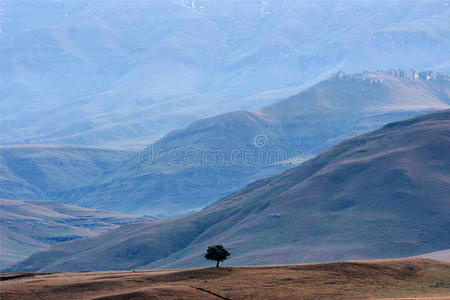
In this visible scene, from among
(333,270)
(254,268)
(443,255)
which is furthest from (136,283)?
(443,255)

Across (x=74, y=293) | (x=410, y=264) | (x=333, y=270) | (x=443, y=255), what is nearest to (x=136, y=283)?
(x=74, y=293)

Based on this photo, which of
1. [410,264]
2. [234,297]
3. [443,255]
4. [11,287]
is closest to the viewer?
[234,297]

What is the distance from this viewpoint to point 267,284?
83.8 m

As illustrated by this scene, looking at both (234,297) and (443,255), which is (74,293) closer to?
(234,297)

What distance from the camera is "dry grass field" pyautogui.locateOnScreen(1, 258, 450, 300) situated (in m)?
79.9

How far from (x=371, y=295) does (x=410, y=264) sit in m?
18.2

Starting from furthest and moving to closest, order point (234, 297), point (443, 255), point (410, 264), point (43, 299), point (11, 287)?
point (443, 255) < point (410, 264) < point (11, 287) < point (43, 299) < point (234, 297)

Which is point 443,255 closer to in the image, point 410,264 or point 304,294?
point 410,264

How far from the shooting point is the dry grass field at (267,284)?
7994 cm

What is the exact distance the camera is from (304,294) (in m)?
79.6

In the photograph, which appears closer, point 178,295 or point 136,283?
point 178,295

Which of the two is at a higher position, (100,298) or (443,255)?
(443,255)

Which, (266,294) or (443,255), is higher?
(443,255)

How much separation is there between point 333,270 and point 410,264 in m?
11.9
